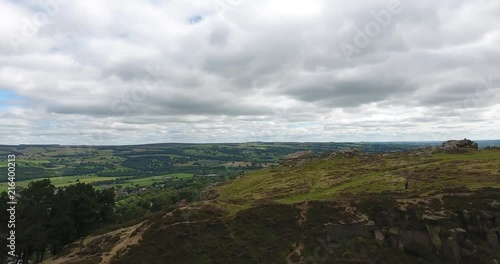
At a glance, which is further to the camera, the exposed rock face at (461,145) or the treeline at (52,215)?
the exposed rock face at (461,145)

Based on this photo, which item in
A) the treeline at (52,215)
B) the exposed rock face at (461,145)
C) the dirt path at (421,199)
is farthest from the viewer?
the exposed rock face at (461,145)

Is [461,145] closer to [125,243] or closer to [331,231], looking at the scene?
[331,231]

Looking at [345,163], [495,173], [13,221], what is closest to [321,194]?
[495,173]

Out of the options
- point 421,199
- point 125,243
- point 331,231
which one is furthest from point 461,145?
point 125,243

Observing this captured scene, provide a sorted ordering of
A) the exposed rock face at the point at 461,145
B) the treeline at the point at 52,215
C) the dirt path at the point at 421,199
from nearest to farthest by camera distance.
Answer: the treeline at the point at 52,215 < the dirt path at the point at 421,199 < the exposed rock face at the point at 461,145

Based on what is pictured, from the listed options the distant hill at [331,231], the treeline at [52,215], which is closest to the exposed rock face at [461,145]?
the distant hill at [331,231]

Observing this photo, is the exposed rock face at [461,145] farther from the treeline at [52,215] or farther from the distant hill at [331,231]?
the treeline at [52,215]

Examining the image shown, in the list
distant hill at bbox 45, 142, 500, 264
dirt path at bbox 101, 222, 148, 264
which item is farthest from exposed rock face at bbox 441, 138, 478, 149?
dirt path at bbox 101, 222, 148, 264

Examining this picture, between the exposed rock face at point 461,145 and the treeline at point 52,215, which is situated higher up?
the exposed rock face at point 461,145

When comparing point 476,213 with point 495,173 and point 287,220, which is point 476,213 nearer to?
point 495,173

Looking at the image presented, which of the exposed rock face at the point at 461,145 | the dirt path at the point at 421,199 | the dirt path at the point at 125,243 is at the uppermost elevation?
the exposed rock face at the point at 461,145
